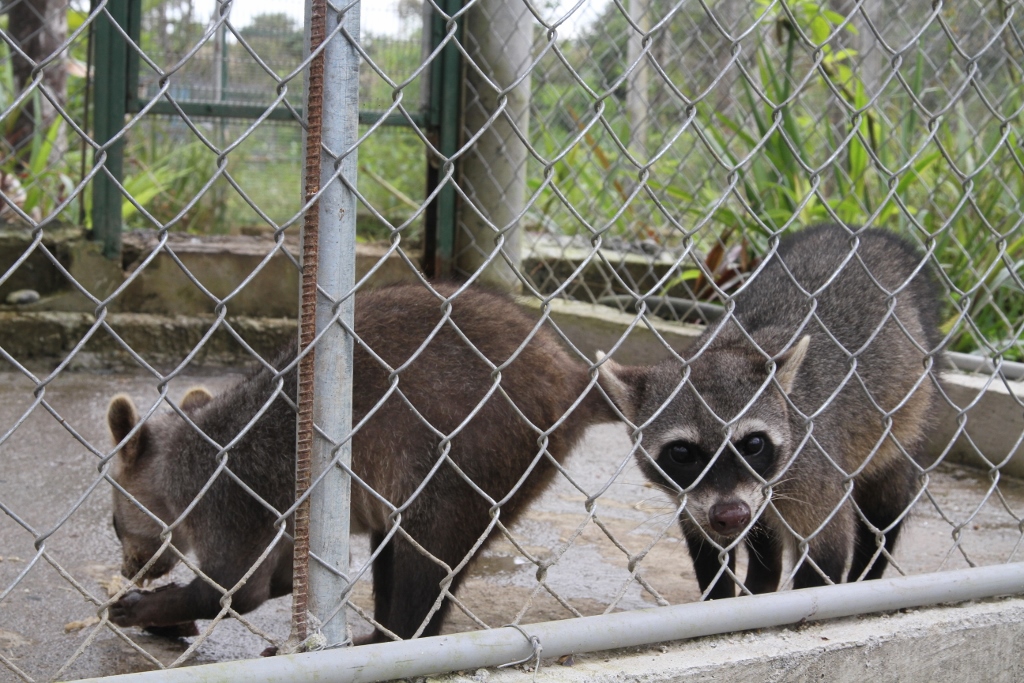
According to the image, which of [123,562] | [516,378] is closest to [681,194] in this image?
[516,378]

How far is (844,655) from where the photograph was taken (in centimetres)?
248

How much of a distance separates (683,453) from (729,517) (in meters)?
0.39

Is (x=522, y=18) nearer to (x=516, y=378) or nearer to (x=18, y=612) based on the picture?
(x=516, y=378)

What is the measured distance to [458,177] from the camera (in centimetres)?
620

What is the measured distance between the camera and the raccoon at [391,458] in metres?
2.91

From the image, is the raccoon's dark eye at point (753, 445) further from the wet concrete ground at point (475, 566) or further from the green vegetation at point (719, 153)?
the green vegetation at point (719, 153)

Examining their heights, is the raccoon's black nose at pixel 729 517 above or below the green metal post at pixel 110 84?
below

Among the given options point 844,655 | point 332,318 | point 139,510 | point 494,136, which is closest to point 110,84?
point 494,136

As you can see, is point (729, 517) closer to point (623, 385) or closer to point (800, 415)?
point (800, 415)

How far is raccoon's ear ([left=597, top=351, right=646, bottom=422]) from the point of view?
11.3 ft

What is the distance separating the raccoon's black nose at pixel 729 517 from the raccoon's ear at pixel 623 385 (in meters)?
0.53

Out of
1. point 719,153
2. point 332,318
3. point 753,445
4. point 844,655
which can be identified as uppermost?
point 719,153

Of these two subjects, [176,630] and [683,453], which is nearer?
[176,630]

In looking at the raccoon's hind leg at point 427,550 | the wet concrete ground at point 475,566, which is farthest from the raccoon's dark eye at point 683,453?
the raccoon's hind leg at point 427,550
